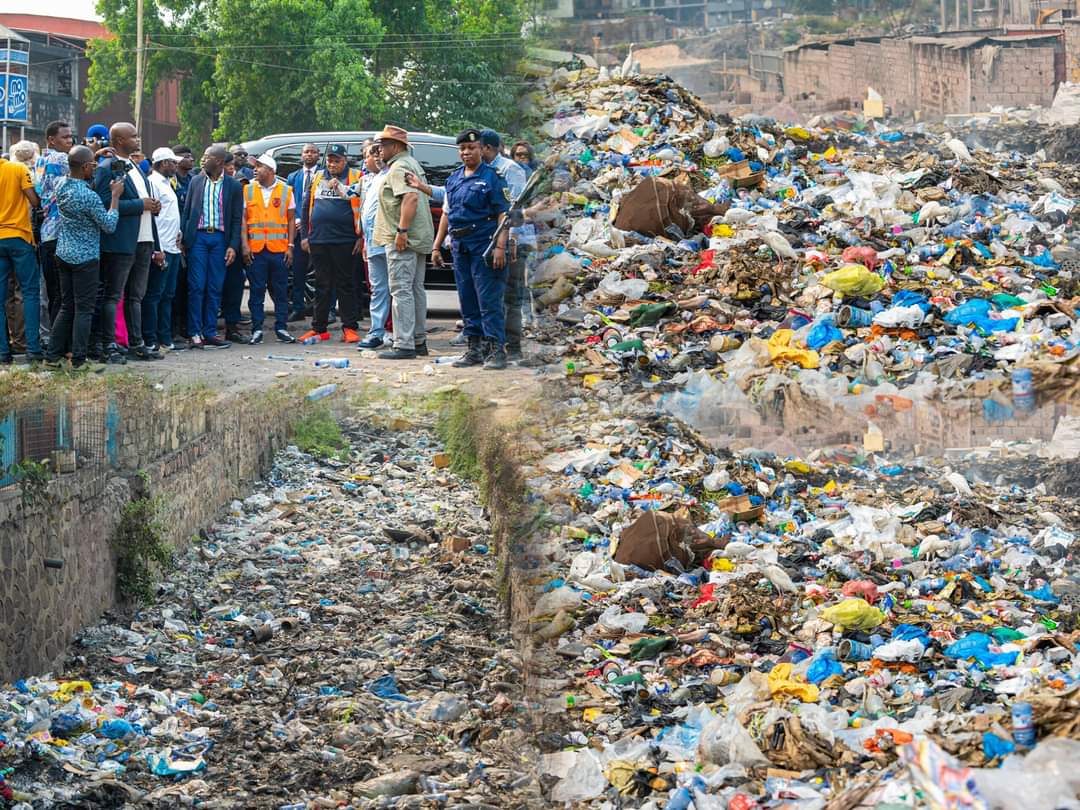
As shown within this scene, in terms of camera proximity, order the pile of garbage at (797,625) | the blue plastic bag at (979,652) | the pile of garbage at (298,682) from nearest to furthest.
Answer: the pile of garbage at (797,625) → the blue plastic bag at (979,652) → the pile of garbage at (298,682)

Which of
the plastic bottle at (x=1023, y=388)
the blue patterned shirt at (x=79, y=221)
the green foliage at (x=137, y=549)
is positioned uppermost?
the blue patterned shirt at (x=79, y=221)

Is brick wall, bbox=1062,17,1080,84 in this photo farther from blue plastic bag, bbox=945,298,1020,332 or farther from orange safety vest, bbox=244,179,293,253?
orange safety vest, bbox=244,179,293,253

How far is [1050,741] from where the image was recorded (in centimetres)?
178

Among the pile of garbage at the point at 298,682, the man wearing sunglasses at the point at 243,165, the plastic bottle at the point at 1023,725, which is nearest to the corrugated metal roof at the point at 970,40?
the pile of garbage at the point at 298,682

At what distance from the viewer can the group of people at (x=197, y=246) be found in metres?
6.14

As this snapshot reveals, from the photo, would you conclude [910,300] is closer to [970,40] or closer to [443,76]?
[970,40]

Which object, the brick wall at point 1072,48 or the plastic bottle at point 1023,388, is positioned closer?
the brick wall at point 1072,48

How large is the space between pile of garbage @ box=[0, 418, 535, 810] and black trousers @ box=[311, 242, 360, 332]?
1.31 meters

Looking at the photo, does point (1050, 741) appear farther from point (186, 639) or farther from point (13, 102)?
point (13, 102)

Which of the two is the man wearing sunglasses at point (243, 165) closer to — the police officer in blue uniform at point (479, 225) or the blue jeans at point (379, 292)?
the blue jeans at point (379, 292)

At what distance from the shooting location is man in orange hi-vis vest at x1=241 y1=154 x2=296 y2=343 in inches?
292

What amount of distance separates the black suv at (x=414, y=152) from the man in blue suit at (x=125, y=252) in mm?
1752

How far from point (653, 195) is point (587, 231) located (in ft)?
1.77

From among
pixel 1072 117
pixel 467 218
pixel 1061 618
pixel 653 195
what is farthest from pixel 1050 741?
pixel 1072 117
